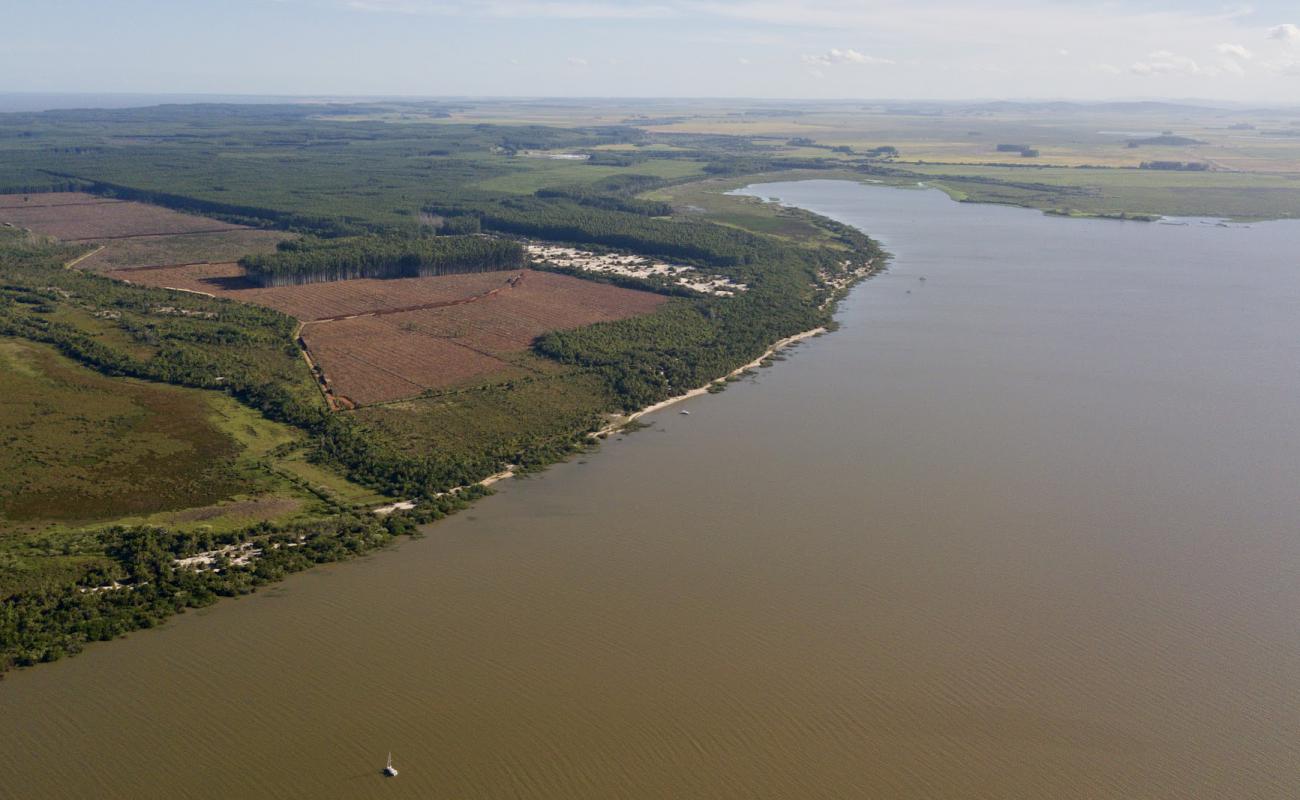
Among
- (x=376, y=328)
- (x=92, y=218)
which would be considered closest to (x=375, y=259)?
(x=376, y=328)

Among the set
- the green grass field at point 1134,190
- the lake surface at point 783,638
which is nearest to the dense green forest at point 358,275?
the lake surface at point 783,638

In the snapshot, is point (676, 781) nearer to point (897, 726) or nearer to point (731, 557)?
point (897, 726)

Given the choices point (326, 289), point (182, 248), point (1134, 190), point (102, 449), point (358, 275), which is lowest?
point (102, 449)

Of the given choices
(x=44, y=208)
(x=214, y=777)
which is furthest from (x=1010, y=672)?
(x=44, y=208)

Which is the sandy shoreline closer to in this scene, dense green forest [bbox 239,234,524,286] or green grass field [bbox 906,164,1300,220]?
dense green forest [bbox 239,234,524,286]

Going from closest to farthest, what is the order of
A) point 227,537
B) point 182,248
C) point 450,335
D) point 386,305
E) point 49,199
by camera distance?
point 227,537 < point 450,335 < point 386,305 < point 182,248 < point 49,199

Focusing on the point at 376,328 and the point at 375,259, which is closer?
the point at 376,328

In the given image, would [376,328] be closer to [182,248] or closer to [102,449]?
[102,449]

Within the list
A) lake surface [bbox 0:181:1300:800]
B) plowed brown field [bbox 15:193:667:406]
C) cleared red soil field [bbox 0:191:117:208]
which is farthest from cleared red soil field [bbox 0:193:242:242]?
lake surface [bbox 0:181:1300:800]

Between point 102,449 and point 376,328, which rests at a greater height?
point 376,328
